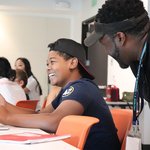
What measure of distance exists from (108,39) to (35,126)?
60cm

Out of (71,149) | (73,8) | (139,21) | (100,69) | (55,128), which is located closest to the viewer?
(71,149)

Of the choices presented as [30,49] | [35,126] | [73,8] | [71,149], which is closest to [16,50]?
[30,49]

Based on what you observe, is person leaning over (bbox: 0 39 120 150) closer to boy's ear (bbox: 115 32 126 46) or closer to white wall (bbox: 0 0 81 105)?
boy's ear (bbox: 115 32 126 46)

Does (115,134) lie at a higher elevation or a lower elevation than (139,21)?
lower

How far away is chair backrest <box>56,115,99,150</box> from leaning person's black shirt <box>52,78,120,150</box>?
0.16 meters

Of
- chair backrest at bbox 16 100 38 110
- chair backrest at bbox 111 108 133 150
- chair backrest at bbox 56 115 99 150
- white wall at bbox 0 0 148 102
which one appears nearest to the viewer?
chair backrest at bbox 56 115 99 150

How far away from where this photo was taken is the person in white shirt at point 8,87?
3.34 meters

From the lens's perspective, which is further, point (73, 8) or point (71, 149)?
point (73, 8)

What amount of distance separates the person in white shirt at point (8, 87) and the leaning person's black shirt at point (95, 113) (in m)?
1.62

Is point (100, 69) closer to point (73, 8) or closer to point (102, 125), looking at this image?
point (73, 8)

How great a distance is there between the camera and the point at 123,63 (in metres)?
1.47

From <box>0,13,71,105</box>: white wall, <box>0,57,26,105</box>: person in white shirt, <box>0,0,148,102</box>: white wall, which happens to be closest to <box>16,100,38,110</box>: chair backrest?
<box>0,57,26,105</box>: person in white shirt

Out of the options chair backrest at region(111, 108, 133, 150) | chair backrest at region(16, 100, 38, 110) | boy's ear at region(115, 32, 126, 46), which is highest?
boy's ear at region(115, 32, 126, 46)

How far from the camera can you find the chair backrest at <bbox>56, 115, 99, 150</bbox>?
1.38 m
